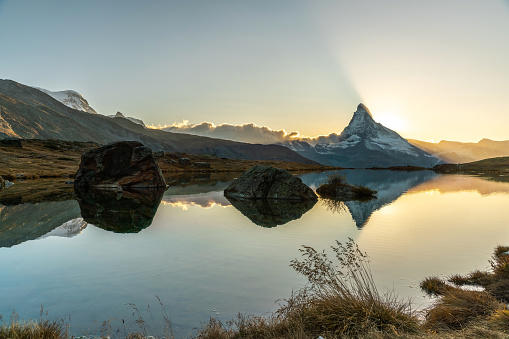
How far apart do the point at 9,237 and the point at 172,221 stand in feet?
24.8

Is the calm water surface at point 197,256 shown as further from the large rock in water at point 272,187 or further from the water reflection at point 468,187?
the water reflection at point 468,187

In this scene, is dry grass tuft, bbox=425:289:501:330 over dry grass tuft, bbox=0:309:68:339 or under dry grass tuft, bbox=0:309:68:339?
under

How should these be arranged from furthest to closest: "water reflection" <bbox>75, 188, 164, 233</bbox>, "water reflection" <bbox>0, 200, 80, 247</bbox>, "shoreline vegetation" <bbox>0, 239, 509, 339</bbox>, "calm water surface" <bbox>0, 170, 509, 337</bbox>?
"water reflection" <bbox>75, 188, 164, 233</bbox> → "water reflection" <bbox>0, 200, 80, 247</bbox> → "calm water surface" <bbox>0, 170, 509, 337</bbox> → "shoreline vegetation" <bbox>0, 239, 509, 339</bbox>

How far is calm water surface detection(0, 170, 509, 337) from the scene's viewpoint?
7.77 m

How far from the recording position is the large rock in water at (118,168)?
136 feet

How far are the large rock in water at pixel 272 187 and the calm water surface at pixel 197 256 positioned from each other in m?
8.75

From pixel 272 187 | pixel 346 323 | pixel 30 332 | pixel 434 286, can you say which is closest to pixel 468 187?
pixel 272 187

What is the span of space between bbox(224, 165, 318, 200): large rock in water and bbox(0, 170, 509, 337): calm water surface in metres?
8.75

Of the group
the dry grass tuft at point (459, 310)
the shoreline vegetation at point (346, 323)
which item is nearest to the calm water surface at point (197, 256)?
the shoreline vegetation at point (346, 323)

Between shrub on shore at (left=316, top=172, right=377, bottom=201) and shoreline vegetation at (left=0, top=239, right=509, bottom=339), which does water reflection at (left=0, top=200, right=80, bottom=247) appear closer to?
shoreline vegetation at (left=0, top=239, right=509, bottom=339)

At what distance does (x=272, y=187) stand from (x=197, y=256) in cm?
2074

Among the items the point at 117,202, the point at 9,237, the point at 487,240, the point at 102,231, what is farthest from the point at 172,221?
the point at 487,240

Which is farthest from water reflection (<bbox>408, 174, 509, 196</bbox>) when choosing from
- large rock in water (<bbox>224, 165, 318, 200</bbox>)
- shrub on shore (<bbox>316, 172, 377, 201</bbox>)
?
large rock in water (<bbox>224, 165, 318, 200</bbox>)

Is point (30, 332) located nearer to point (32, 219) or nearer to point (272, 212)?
point (32, 219)
